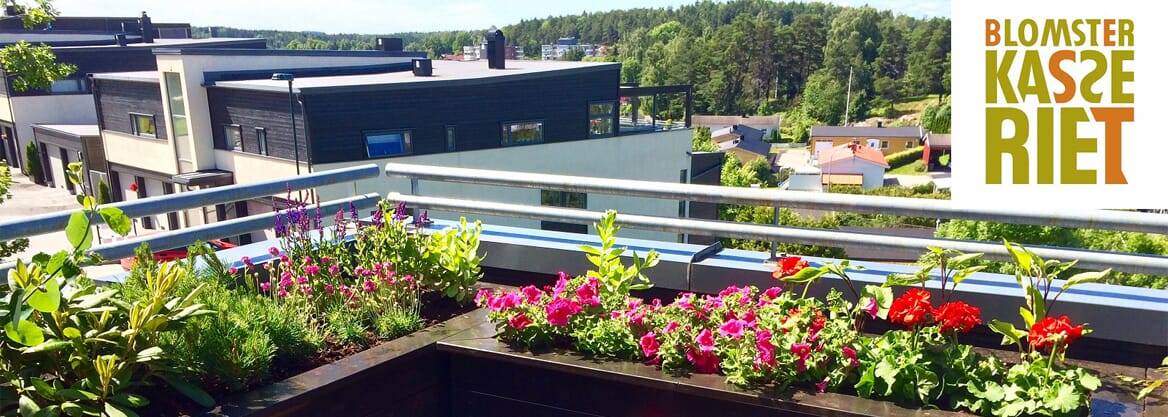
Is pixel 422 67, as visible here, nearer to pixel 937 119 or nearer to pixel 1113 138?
pixel 1113 138

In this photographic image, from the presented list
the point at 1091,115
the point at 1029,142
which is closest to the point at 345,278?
the point at 1029,142

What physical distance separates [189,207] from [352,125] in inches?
670

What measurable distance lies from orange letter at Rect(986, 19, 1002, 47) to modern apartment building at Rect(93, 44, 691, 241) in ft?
35.8

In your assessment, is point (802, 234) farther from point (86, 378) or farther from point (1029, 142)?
point (1029, 142)

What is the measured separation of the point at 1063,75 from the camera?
920cm

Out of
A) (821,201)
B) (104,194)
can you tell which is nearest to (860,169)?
(104,194)

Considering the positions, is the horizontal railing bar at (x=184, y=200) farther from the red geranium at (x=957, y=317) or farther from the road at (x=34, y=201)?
the road at (x=34, y=201)

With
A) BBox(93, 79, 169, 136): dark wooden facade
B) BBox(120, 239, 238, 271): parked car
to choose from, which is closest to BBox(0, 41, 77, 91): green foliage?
BBox(120, 239, 238, 271): parked car

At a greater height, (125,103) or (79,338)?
(125,103)

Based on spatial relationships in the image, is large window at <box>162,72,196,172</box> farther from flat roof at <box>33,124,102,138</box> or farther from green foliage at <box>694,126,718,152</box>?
green foliage at <box>694,126,718,152</box>

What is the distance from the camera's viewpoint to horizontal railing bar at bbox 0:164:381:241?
3.06 m

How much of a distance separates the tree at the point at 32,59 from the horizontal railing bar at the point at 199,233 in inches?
353

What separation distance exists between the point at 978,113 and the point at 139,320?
1034 centimetres

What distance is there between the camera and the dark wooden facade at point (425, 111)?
19.7 meters
